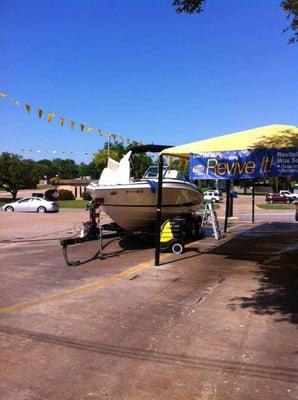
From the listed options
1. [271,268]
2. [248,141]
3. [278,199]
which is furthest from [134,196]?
[278,199]

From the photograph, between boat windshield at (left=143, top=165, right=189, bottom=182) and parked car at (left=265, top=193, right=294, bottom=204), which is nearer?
boat windshield at (left=143, top=165, right=189, bottom=182)

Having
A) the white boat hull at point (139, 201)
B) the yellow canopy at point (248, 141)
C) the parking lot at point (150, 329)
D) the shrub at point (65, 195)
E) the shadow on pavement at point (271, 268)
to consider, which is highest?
the yellow canopy at point (248, 141)

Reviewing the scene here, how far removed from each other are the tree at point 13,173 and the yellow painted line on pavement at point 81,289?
5772 centimetres

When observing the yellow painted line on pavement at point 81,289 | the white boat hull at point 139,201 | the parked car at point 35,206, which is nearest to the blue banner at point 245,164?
the yellow painted line on pavement at point 81,289

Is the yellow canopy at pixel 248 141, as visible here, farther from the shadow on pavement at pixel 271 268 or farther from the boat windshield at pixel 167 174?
the boat windshield at pixel 167 174

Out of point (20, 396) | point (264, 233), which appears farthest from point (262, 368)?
point (264, 233)

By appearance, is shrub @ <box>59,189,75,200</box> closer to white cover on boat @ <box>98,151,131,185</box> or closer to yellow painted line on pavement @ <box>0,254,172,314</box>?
white cover on boat @ <box>98,151,131,185</box>

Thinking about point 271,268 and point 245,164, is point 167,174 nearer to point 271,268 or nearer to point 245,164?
point 245,164

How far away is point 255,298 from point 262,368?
2680 mm

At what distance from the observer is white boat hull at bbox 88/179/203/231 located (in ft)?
43.9

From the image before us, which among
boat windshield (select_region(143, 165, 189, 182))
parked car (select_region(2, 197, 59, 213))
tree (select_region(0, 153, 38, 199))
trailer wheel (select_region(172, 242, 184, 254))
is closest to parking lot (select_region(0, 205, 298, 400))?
trailer wheel (select_region(172, 242, 184, 254))

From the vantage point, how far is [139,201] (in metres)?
13.5

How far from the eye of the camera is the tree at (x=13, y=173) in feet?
216

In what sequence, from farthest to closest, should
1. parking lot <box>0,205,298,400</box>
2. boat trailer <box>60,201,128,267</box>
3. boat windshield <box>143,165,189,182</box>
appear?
boat windshield <box>143,165,189,182</box> < boat trailer <box>60,201,128,267</box> < parking lot <box>0,205,298,400</box>
